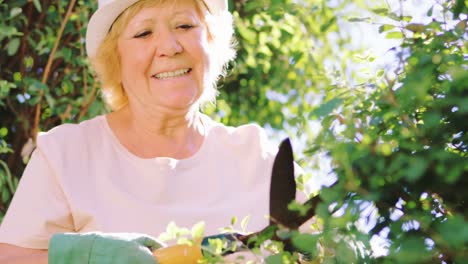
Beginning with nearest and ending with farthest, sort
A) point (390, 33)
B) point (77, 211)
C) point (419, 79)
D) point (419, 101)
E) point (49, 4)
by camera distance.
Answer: point (419, 79) < point (419, 101) < point (390, 33) < point (77, 211) < point (49, 4)

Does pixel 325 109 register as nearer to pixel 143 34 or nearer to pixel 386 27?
pixel 386 27

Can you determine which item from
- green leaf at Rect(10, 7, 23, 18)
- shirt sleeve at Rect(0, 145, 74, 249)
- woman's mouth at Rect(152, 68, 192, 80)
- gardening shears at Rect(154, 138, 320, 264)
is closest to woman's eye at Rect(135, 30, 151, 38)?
woman's mouth at Rect(152, 68, 192, 80)

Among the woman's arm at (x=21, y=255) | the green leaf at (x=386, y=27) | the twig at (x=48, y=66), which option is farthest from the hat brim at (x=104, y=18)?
the green leaf at (x=386, y=27)

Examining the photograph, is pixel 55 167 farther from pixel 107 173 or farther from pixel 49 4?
pixel 49 4

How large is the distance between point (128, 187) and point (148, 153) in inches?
6.5

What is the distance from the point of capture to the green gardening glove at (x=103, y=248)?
81.3 inches

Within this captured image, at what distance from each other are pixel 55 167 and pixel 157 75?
1.38 feet

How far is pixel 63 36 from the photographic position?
450cm

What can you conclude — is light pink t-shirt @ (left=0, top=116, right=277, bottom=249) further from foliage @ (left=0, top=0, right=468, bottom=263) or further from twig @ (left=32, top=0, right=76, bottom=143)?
twig @ (left=32, top=0, right=76, bottom=143)

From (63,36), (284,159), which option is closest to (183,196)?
(284,159)

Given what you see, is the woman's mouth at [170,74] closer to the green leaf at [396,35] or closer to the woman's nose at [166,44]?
the woman's nose at [166,44]

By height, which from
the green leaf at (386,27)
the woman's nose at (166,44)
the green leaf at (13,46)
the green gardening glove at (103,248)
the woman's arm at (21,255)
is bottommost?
the woman's arm at (21,255)

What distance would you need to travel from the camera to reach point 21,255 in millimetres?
2939

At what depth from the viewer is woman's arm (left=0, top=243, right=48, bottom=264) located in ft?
8.92
